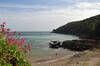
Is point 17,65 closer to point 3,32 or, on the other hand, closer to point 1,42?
point 1,42

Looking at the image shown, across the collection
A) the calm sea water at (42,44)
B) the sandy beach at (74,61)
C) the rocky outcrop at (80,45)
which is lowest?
the calm sea water at (42,44)

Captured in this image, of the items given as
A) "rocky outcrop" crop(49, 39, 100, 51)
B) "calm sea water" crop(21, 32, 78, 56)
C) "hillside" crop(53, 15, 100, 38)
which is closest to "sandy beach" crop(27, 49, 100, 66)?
"calm sea water" crop(21, 32, 78, 56)

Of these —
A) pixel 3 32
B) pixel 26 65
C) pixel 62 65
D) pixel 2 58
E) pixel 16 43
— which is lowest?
pixel 62 65

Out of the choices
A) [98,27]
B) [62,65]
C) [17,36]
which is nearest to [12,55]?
[17,36]

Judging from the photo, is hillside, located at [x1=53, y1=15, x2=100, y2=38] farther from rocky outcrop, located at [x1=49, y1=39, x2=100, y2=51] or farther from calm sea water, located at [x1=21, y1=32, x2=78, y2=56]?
rocky outcrop, located at [x1=49, y1=39, x2=100, y2=51]

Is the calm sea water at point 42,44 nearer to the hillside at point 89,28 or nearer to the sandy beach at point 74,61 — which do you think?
the sandy beach at point 74,61

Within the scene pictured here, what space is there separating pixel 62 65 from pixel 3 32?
8.73 metres

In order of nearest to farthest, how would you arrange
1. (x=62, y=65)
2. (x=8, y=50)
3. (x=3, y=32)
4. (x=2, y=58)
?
(x=2, y=58) → (x=8, y=50) → (x=3, y=32) → (x=62, y=65)

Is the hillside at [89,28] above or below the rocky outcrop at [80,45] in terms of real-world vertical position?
above

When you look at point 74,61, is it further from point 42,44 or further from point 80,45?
point 42,44

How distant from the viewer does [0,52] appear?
4805 millimetres

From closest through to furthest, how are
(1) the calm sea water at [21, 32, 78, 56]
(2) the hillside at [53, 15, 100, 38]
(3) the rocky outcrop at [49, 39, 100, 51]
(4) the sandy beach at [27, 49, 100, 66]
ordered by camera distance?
(4) the sandy beach at [27, 49, 100, 66] → (1) the calm sea water at [21, 32, 78, 56] → (3) the rocky outcrop at [49, 39, 100, 51] → (2) the hillside at [53, 15, 100, 38]

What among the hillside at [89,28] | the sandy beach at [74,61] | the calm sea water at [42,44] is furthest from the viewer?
the hillside at [89,28]

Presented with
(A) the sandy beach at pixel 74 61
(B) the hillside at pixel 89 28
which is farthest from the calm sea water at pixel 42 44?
(B) the hillside at pixel 89 28
